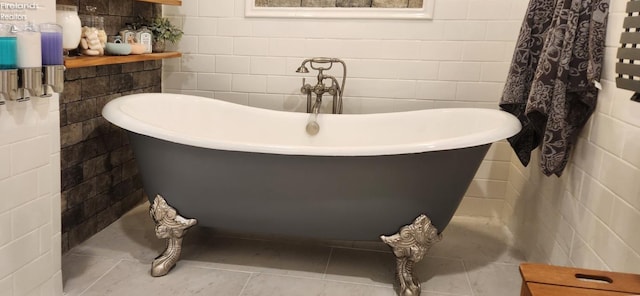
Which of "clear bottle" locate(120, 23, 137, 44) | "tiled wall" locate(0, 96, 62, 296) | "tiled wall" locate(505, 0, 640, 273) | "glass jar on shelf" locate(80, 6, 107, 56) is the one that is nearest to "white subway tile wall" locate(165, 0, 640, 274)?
"tiled wall" locate(505, 0, 640, 273)

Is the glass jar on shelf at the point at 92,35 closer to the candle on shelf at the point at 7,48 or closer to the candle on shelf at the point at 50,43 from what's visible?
the candle on shelf at the point at 50,43

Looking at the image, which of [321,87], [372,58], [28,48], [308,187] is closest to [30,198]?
[28,48]

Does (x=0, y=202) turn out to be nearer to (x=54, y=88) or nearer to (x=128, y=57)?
(x=54, y=88)

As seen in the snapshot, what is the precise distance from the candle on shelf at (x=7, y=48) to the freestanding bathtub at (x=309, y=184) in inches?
21.4

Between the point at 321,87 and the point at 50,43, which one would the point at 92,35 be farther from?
the point at 321,87

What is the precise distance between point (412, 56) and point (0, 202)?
2.13 metres

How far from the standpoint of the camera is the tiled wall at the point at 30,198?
67.2 inches

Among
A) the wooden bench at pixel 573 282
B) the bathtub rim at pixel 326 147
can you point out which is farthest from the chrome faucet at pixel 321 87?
the wooden bench at pixel 573 282

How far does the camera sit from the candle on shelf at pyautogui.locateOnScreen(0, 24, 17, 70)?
155 centimetres

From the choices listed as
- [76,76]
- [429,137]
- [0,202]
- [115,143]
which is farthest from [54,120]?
[429,137]

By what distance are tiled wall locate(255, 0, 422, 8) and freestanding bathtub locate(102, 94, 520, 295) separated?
2.98 ft

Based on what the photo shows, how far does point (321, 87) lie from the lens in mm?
2848

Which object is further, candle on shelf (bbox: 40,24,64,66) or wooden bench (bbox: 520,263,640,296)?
candle on shelf (bbox: 40,24,64,66)

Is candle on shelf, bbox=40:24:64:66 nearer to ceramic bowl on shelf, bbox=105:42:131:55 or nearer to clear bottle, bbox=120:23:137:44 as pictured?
ceramic bowl on shelf, bbox=105:42:131:55
